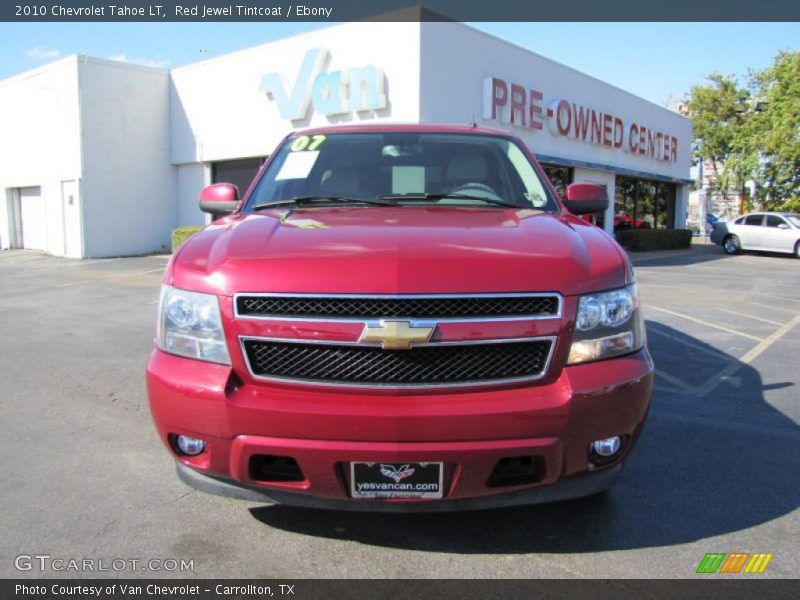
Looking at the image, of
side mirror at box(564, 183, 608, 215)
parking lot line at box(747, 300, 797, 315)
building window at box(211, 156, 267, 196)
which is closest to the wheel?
parking lot line at box(747, 300, 797, 315)

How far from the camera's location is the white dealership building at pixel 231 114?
619 inches

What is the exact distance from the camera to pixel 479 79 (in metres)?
16.7

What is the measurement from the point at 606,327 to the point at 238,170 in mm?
A: 19156

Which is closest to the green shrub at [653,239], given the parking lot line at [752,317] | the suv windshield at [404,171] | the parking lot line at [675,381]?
the parking lot line at [752,317]

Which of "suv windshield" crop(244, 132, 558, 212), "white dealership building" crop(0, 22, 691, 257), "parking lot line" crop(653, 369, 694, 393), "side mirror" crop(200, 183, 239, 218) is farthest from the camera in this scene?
"white dealership building" crop(0, 22, 691, 257)

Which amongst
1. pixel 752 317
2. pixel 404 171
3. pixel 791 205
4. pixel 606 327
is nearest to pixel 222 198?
pixel 404 171

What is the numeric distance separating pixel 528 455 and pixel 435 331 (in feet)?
1.84

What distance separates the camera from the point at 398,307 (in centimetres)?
234

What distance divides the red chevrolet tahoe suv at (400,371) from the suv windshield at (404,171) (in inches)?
41.8

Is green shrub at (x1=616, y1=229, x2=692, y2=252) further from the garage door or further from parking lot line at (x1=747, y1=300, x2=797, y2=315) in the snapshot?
the garage door

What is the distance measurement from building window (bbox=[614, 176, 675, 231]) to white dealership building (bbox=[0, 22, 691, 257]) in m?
1.80

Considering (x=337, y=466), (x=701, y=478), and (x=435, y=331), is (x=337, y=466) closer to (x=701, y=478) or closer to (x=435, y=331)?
(x=435, y=331)

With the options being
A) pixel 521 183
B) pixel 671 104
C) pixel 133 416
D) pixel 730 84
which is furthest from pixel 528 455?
pixel 671 104

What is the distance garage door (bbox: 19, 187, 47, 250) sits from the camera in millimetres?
21844
